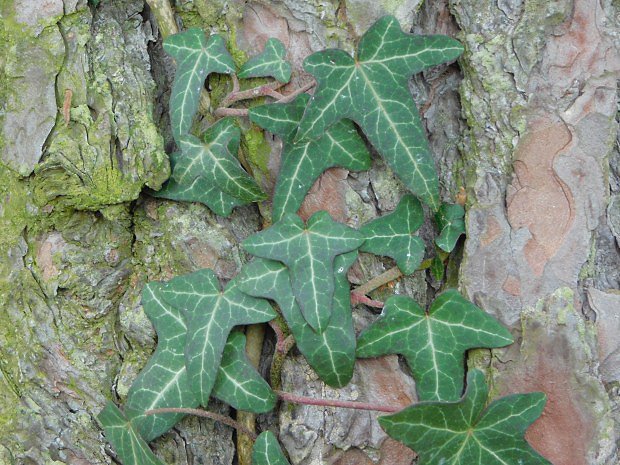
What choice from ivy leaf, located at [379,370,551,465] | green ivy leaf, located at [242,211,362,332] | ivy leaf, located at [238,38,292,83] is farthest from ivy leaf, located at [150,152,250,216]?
ivy leaf, located at [379,370,551,465]

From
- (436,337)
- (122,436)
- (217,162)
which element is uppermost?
(217,162)

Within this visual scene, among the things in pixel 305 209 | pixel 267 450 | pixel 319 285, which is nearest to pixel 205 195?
pixel 305 209

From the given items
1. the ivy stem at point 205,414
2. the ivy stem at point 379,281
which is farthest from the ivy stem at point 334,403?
the ivy stem at point 379,281

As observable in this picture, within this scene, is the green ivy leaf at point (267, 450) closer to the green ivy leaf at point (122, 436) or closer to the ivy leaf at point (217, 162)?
the green ivy leaf at point (122, 436)

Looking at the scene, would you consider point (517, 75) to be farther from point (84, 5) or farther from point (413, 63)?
point (84, 5)

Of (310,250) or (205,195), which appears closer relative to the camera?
(310,250)

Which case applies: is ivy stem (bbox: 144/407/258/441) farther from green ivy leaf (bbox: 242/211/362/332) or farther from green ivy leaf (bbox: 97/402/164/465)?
green ivy leaf (bbox: 242/211/362/332)

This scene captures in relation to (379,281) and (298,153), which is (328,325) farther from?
(298,153)
